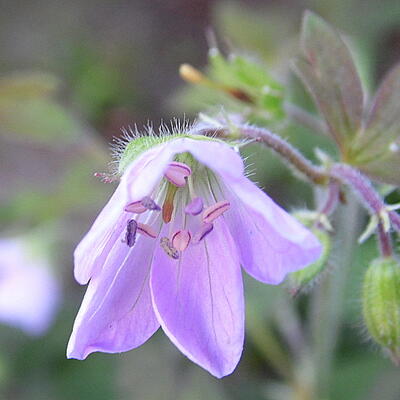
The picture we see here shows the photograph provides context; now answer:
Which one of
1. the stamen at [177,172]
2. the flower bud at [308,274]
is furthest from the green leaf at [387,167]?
the stamen at [177,172]

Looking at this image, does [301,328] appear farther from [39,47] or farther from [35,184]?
[39,47]

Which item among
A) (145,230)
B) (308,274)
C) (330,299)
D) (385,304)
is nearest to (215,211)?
(145,230)

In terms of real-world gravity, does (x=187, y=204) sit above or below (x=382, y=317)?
above

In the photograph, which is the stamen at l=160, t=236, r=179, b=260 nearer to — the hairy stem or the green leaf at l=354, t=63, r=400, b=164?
the hairy stem

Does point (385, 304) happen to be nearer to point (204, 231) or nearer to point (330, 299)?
point (204, 231)

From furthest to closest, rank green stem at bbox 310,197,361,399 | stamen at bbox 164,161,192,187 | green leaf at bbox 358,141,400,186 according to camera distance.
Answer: green stem at bbox 310,197,361,399 < green leaf at bbox 358,141,400,186 < stamen at bbox 164,161,192,187

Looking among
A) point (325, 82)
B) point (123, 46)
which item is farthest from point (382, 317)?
Result: point (123, 46)

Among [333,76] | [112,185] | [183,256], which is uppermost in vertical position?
[112,185]

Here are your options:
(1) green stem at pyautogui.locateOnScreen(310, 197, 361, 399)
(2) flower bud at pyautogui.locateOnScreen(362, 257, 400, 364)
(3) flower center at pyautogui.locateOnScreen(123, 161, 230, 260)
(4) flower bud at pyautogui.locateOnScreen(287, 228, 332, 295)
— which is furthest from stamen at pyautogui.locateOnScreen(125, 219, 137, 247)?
(1) green stem at pyautogui.locateOnScreen(310, 197, 361, 399)
